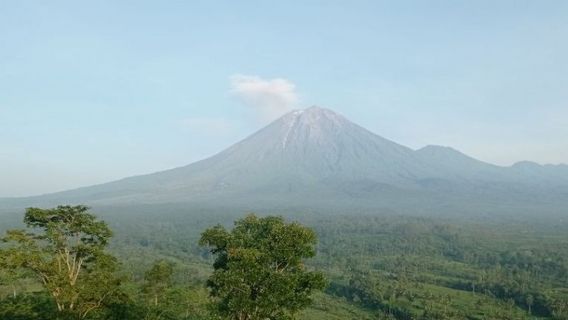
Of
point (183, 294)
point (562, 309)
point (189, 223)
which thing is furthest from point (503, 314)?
point (189, 223)

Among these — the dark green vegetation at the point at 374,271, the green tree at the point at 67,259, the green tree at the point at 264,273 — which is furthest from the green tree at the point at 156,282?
the green tree at the point at 264,273

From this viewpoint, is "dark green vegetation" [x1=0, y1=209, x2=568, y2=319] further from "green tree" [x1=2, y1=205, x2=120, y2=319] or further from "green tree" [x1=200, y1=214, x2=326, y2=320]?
"green tree" [x1=2, y1=205, x2=120, y2=319]

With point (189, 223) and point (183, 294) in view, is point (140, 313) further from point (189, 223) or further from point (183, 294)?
point (189, 223)

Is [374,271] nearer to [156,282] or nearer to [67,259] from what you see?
[156,282]

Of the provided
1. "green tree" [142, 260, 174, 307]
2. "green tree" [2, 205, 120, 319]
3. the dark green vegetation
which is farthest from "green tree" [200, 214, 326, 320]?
"green tree" [142, 260, 174, 307]

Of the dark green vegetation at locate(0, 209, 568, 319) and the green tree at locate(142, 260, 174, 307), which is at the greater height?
the green tree at locate(142, 260, 174, 307)

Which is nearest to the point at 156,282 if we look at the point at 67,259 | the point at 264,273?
the point at 67,259

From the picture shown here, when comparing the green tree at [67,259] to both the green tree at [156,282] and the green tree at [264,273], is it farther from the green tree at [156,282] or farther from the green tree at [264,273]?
the green tree at [156,282]
